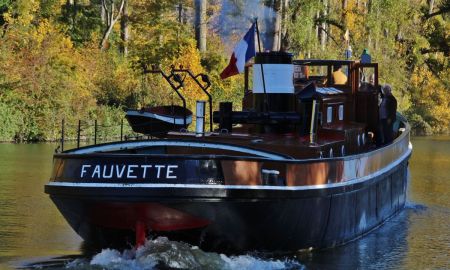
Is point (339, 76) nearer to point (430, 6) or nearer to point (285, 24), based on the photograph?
point (285, 24)

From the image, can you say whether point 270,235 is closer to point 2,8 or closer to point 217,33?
point 2,8

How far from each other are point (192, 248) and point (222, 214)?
0.66 m

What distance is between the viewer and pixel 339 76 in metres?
16.6

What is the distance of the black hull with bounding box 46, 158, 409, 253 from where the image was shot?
10648 mm

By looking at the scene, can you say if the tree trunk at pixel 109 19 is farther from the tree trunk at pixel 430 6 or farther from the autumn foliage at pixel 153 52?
the tree trunk at pixel 430 6

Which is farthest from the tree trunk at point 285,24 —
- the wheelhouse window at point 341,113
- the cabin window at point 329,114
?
the cabin window at point 329,114

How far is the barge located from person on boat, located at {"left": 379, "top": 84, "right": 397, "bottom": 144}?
2.28 metres

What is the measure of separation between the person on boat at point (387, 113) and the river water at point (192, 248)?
62.7 inches

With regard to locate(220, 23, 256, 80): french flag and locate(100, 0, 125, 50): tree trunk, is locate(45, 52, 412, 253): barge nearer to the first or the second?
locate(220, 23, 256, 80): french flag

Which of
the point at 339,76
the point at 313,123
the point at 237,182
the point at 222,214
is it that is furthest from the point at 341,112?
the point at 222,214

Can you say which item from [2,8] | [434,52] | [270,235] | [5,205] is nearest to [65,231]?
[5,205]

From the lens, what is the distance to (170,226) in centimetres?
1104

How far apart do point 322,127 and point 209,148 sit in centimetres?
315

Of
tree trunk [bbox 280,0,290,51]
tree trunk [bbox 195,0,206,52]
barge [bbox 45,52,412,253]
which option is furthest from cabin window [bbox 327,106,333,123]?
tree trunk [bbox 195,0,206,52]
